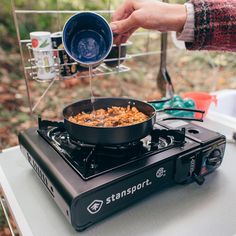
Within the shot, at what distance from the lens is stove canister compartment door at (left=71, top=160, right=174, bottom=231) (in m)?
0.52

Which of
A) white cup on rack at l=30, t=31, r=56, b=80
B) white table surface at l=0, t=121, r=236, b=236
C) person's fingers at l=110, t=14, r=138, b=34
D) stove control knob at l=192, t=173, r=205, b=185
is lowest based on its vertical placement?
white table surface at l=0, t=121, r=236, b=236

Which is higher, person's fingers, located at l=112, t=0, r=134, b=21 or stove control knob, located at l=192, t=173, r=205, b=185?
person's fingers, located at l=112, t=0, r=134, b=21

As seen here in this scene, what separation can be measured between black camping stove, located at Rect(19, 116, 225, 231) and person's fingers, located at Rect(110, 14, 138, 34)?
31 centimetres

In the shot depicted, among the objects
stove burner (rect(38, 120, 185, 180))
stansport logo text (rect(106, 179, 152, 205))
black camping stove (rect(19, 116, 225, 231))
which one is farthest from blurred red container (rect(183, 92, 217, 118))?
stansport logo text (rect(106, 179, 152, 205))

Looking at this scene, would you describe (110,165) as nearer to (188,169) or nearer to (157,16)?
(188,169)

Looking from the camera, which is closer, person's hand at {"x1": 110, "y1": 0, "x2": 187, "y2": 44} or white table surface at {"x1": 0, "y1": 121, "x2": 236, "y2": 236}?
white table surface at {"x1": 0, "y1": 121, "x2": 236, "y2": 236}

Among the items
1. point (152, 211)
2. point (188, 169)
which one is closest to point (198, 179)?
point (188, 169)

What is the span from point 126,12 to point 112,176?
55 cm

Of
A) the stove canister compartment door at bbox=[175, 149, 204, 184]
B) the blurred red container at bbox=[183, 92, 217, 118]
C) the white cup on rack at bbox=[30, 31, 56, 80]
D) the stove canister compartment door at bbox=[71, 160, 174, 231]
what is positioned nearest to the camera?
the stove canister compartment door at bbox=[71, 160, 174, 231]

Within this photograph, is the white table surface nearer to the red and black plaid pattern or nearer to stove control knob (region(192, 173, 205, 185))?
stove control knob (region(192, 173, 205, 185))

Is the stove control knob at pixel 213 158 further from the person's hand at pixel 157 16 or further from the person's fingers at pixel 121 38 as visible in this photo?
the person's fingers at pixel 121 38

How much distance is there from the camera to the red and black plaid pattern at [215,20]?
66 cm

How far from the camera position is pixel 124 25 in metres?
0.76

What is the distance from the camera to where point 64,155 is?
63 centimetres
